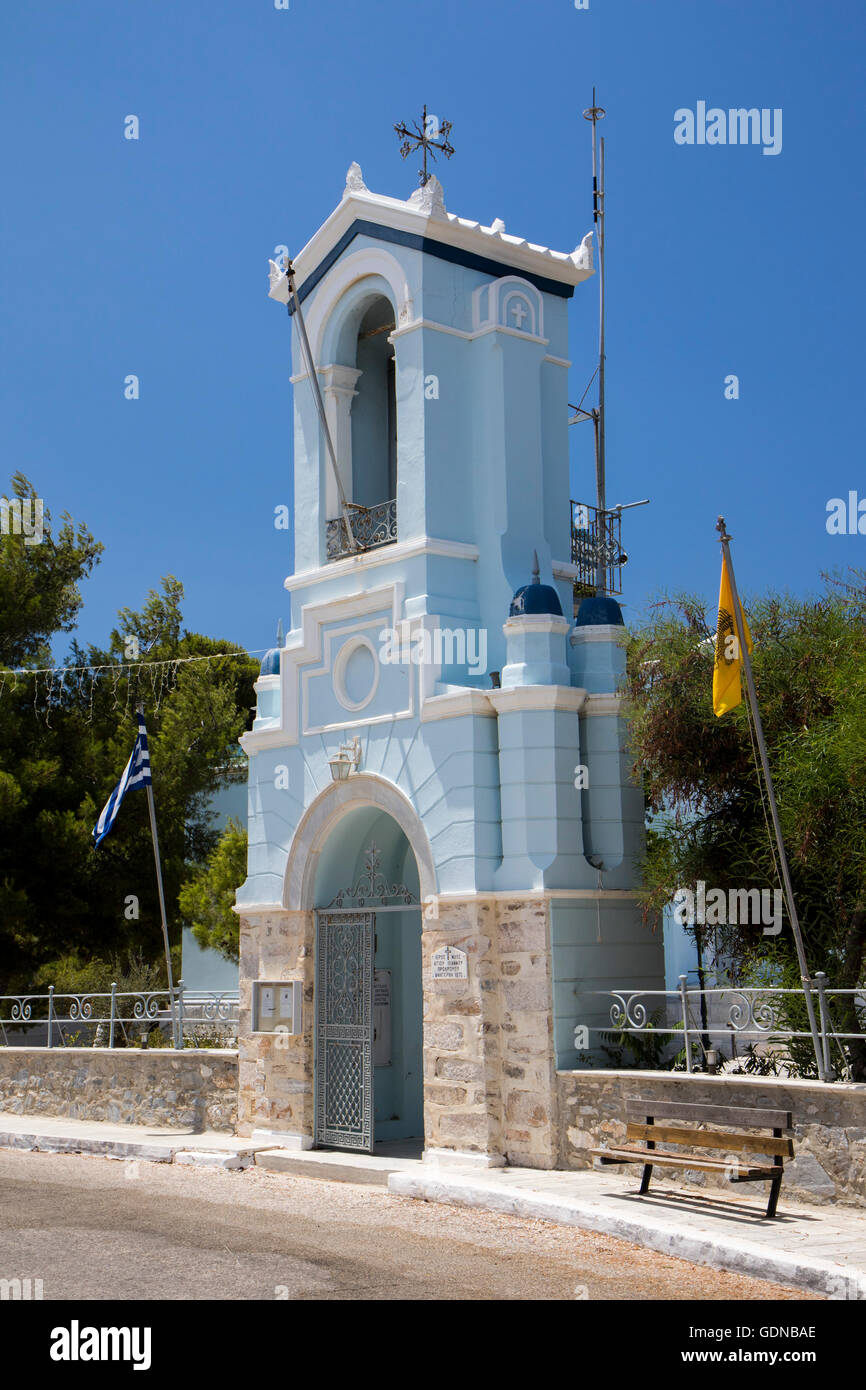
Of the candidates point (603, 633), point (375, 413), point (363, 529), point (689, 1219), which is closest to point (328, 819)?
point (363, 529)

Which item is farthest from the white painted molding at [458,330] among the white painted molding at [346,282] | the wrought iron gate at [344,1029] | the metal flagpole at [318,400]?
the wrought iron gate at [344,1029]

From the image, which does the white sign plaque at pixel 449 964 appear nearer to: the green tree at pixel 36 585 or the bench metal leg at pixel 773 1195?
the bench metal leg at pixel 773 1195

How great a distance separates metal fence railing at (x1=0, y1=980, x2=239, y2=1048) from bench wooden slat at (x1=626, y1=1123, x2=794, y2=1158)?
5.98m

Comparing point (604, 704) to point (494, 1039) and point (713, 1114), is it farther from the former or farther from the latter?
point (713, 1114)

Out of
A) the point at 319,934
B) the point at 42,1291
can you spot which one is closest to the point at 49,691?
the point at 319,934

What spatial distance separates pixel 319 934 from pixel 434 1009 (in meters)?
2.05

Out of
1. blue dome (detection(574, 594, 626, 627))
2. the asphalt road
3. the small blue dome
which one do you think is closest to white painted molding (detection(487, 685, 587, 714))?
the small blue dome

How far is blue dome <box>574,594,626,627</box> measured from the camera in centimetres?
1277

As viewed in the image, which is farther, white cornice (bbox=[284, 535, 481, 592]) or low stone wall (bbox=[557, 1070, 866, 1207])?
white cornice (bbox=[284, 535, 481, 592])

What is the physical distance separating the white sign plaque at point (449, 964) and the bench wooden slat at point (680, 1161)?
1.94 m

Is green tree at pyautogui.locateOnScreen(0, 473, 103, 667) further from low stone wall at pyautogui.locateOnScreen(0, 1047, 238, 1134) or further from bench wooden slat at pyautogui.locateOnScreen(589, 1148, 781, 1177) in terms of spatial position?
bench wooden slat at pyautogui.locateOnScreen(589, 1148, 781, 1177)

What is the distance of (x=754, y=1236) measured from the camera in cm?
832
